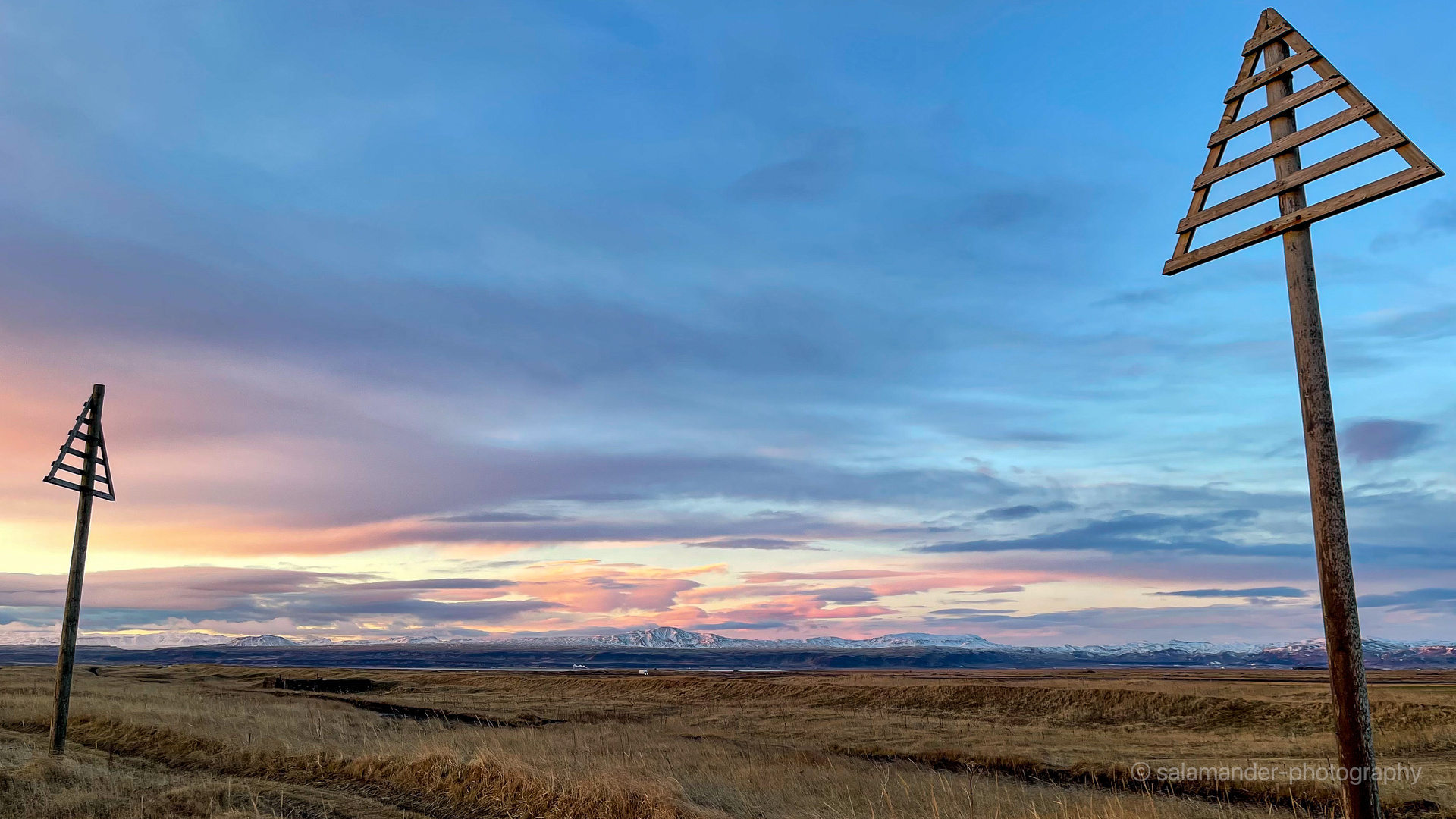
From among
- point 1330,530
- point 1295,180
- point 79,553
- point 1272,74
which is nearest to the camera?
point 1330,530

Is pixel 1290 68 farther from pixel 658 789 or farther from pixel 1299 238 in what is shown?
pixel 658 789

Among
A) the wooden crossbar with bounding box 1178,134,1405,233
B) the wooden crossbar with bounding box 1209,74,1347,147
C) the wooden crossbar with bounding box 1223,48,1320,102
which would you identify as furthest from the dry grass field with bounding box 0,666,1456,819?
the wooden crossbar with bounding box 1223,48,1320,102

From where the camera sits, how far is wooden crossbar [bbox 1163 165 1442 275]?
6.96 m

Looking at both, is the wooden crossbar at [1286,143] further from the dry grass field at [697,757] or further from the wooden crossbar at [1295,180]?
the dry grass field at [697,757]

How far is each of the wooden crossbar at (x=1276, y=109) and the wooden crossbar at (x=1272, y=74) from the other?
0.81ft

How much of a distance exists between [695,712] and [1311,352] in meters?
48.9

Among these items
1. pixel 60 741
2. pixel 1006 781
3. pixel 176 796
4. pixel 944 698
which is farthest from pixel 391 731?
pixel 944 698

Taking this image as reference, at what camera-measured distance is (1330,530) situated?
718 centimetres

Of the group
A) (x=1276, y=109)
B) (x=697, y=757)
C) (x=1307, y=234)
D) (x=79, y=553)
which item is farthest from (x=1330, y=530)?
(x=79, y=553)

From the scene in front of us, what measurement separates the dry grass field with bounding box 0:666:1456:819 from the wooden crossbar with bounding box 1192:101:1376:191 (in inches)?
316

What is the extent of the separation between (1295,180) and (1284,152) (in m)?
0.38

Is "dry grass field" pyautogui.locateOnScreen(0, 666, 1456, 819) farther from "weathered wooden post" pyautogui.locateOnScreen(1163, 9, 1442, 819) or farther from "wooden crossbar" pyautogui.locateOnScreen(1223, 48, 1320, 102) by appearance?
"wooden crossbar" pyautogui.locateOnScreen(1223, 48, 1320, 102)

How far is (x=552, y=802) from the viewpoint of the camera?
13.4 meters

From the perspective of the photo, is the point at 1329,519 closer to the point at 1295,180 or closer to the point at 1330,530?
the point at 1330,530
